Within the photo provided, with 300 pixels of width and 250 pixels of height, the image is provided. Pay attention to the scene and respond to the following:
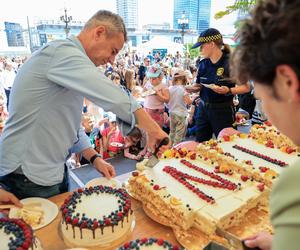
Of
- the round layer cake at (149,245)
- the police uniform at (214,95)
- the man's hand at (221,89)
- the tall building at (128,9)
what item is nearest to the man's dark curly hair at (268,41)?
the round layer cake at (149,245)

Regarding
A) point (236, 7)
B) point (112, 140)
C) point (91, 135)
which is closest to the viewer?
point (236, 7)

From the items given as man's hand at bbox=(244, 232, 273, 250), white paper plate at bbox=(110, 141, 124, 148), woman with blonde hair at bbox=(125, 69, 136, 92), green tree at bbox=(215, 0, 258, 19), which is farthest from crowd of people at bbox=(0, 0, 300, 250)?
woman with blonde hair at bbox=(125, 69, 136, 92)

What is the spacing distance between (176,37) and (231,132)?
20027mm

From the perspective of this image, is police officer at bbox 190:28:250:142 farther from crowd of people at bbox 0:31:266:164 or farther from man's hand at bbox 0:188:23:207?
man's hand at bbox 0:188:23:207

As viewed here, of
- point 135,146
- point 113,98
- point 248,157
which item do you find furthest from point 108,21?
point 135,146

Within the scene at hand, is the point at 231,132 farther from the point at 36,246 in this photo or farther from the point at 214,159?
the point at 36,246

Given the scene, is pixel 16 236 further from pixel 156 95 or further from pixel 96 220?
pixel 156 95

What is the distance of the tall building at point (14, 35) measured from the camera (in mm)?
11567

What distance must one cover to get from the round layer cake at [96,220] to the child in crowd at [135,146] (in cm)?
283

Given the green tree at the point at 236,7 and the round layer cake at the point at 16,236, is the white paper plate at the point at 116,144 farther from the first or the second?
the round layer cake at the point at 16,236

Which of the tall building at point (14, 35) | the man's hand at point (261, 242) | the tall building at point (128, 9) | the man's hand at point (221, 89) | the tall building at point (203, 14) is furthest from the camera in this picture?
the tall building at point (203, 14)

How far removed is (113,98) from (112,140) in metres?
3.00

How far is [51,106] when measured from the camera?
132cm

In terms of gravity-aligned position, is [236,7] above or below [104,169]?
above
